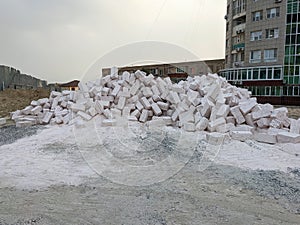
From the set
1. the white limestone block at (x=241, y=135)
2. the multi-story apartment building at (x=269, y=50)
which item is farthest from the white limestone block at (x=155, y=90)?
the multi-story apartment building at (x=269, y=50)

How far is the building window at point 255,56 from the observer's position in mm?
28959

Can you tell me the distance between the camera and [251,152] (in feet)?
20.7

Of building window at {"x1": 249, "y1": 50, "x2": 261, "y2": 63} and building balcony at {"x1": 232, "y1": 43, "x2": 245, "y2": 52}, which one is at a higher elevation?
building balcony at {"x1": 232, "y1": 43, "x2": 245, "y2": 52}

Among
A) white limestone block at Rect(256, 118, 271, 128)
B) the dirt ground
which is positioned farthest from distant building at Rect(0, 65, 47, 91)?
white limestone block at Rect(256, 118, 271, 128)

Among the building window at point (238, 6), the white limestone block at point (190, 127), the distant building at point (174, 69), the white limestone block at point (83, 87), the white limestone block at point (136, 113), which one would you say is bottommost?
the white limestone block at point (190, 127)

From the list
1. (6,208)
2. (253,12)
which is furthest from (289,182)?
(253,12)

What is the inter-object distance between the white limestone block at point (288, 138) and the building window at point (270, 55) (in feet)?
75.6

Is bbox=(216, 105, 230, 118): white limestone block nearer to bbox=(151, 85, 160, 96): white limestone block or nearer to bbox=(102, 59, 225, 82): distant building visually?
bbox=(151, 85, 160, 96): white limestone block

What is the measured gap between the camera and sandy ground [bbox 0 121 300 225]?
3387 mm

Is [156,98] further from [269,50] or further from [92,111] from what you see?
[269,50]

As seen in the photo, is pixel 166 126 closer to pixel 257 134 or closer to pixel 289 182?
pixel 257 134

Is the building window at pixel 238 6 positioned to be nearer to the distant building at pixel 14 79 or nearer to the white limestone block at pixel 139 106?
the distant building at pixel 14 79

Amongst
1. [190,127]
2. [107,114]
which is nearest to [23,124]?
[107,114]

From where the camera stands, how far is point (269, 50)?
28047 millimetres
